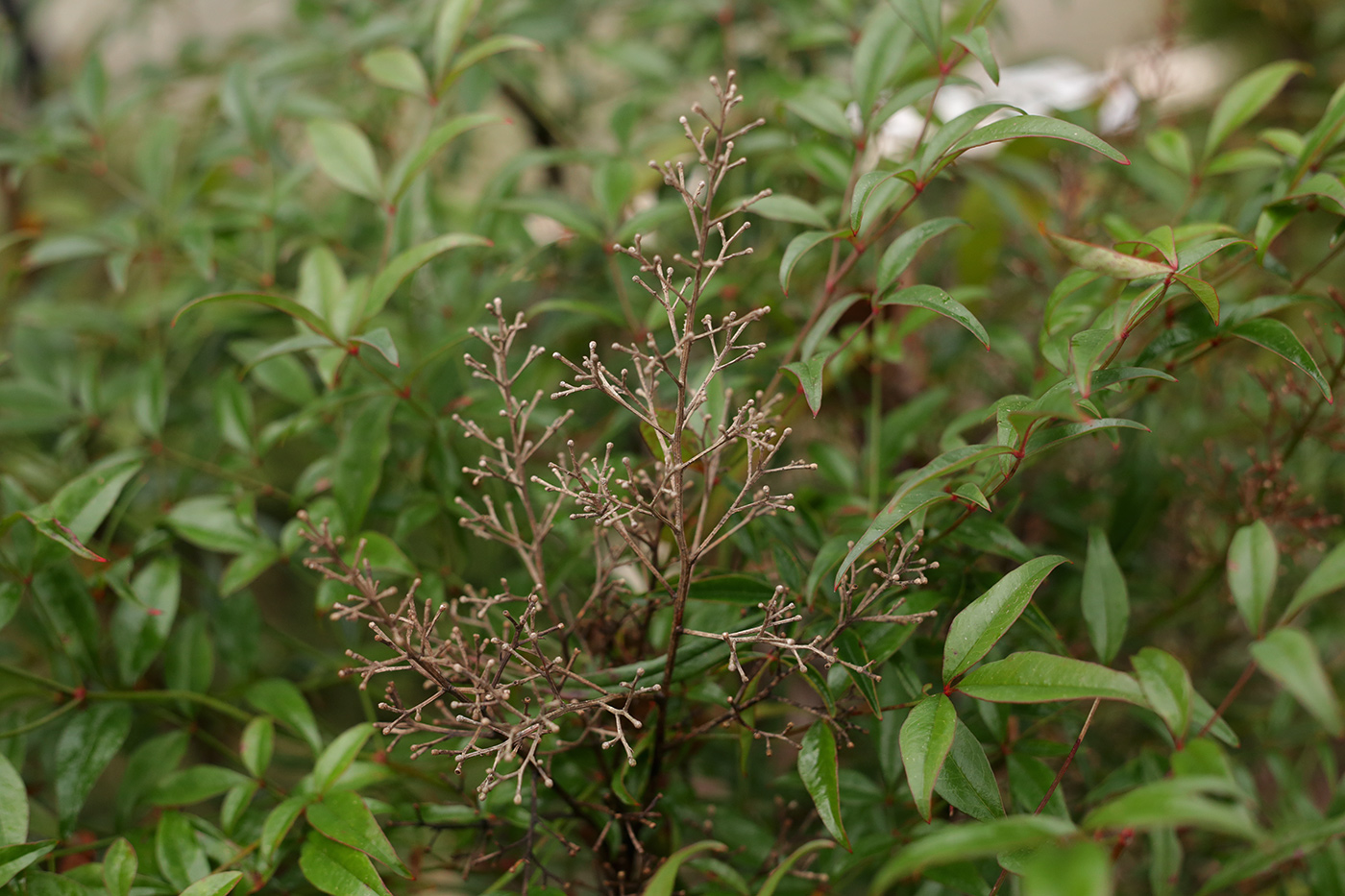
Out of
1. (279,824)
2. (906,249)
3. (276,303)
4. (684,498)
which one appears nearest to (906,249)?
(906,249)

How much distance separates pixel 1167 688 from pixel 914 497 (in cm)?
13

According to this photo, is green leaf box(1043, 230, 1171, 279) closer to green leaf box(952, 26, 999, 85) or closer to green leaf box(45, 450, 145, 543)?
green leaf box(952, 26, 999, 85)

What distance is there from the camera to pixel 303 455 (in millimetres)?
1076

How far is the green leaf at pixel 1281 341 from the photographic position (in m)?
0.43

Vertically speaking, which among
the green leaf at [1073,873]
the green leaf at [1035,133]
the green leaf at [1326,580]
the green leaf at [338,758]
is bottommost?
the green leaf at [338,758]

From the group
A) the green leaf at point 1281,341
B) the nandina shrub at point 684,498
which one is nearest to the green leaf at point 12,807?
the nandina shrub at point 684,498

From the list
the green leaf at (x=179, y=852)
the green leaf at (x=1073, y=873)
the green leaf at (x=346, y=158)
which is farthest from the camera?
the green leaf at (x=346, y=158)

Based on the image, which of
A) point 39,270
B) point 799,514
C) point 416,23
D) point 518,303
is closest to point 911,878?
point 799,514

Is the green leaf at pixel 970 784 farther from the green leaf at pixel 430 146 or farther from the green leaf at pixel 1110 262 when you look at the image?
the green leaf at pixel 430 146

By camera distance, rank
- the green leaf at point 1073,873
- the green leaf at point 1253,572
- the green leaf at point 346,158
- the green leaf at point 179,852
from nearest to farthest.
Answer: the green leaf at point 1073,873 → the green leaf at point 1253,572 → the green leaf at point 179,852 → the green leaf at point 346,158

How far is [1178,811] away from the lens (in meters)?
0.27

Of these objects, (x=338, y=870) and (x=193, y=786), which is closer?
(x=338, y=870)

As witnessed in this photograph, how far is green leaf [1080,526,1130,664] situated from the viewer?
477 millimetres

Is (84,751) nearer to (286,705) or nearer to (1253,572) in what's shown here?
(286,705)
